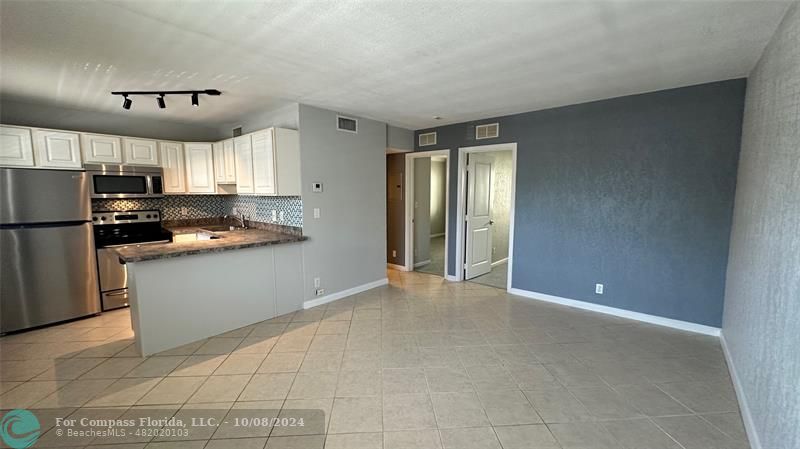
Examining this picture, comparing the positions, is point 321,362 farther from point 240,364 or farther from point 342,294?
point 342,294

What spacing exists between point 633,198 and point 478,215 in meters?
2.17

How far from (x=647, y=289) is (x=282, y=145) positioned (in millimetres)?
4435

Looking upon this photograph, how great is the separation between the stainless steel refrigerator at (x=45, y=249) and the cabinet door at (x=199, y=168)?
3.56 feet

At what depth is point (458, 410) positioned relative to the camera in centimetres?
202

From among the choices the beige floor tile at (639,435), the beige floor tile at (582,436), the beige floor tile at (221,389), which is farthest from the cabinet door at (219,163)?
the beige floor tile at (639,435)

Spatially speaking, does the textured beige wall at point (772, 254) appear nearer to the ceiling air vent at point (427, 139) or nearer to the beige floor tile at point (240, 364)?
the beige floor tile at point (240, 364)

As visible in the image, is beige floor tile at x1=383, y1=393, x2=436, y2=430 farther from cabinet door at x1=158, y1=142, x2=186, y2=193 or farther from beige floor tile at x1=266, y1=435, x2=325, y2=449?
cabinet door at x1=158, y1=142, x2=186, y2=193

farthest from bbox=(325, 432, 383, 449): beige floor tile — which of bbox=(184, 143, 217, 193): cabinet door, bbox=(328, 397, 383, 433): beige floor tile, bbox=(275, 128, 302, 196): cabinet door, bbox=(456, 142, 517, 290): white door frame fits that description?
bbox=(184, 143, 217, 193): cabinet door

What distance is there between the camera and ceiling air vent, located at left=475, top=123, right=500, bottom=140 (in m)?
4.36

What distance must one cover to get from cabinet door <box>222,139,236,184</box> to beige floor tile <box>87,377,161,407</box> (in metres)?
2.59

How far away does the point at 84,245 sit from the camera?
11.5 ft

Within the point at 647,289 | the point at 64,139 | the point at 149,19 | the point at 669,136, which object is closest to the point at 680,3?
the point at 669,136

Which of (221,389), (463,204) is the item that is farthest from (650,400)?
(463,204)

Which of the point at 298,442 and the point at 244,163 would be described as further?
the point at 244,163
